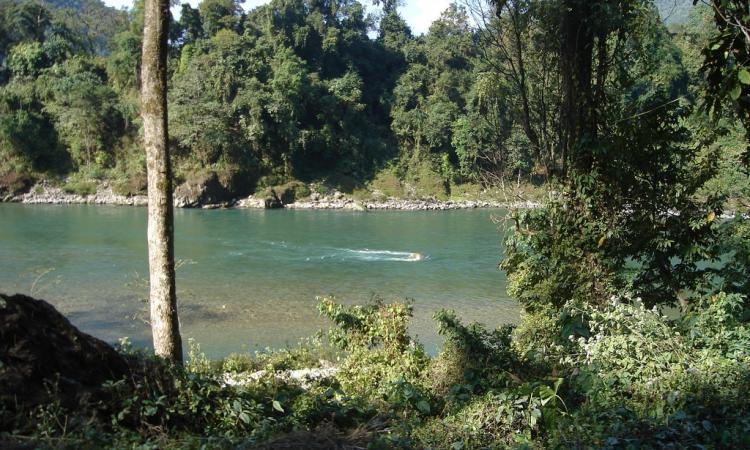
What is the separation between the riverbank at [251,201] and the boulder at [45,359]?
39510mm

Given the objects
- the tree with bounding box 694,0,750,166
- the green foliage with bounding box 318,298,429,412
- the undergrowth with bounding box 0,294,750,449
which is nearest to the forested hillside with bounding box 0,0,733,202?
the green foliage with bounding box 318,298,429,412

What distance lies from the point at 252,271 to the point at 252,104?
26217mm

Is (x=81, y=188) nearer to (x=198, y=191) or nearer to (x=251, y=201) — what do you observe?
(x=198, y=191)

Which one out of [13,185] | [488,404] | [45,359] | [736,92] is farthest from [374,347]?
[13,185]

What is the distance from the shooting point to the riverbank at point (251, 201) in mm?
42625

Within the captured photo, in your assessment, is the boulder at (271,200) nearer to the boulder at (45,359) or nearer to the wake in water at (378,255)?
the wake in water at (378,255)

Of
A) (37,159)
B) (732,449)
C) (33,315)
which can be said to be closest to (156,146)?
(33,315)

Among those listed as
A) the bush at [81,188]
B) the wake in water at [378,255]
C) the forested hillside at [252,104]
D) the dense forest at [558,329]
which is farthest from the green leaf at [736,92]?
the bush at [81,188]

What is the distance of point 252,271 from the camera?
19.6m

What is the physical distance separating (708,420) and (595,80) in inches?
194

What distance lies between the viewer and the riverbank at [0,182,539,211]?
140 feet

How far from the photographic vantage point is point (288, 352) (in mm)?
9297

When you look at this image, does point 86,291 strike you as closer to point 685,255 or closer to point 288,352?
point 288,352

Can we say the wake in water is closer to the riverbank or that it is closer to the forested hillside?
the forested hillside
